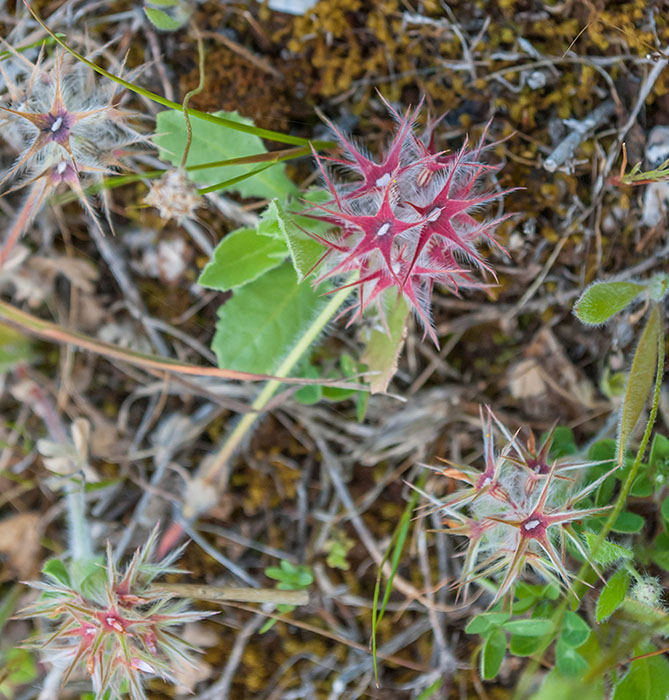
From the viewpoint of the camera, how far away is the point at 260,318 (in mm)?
2525

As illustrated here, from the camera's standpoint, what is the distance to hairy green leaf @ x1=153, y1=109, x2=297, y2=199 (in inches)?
93.7

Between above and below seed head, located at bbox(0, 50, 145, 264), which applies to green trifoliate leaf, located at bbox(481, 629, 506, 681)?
below

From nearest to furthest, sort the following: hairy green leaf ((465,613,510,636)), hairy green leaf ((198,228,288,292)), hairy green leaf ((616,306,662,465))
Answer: hairy green leaf ((616,306,662,465)), hairy green leaf ((465,613,510,636)), hairy green leaf ((198,228,288,292))

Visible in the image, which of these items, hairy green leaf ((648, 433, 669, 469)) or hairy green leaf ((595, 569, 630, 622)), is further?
hairy green leaf ((648, 433, 669, 469))

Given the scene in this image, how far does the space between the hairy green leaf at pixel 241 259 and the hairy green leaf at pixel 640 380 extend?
1297 millimetres

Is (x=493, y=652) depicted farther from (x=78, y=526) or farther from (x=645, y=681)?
(x=78, y=526)

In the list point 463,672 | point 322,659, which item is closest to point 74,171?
point 322,659

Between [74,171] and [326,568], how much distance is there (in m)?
1.90

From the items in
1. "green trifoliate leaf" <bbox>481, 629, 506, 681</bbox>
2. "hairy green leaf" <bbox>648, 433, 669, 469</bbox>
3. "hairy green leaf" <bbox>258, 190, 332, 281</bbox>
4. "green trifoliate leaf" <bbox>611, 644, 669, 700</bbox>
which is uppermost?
"hairy green leaf" <bbox>258, 190, 332, 281</bbox>

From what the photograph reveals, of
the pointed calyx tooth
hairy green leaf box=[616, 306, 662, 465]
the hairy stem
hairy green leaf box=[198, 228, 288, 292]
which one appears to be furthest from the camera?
the hairy stem

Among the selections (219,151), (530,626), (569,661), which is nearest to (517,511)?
(530,626)

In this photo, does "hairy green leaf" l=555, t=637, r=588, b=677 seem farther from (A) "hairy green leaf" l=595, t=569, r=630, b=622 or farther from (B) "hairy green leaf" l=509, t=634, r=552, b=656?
(A) "hairy green leaf" l=595, t=569, r=630, b=622

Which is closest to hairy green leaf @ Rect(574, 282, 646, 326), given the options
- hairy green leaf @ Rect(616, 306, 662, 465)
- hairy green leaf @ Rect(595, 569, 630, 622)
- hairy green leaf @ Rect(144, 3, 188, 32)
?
hairy green leaf @ Rect(616, 306, 662, 465)

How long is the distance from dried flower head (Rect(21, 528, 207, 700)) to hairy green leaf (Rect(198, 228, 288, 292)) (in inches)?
35.8
